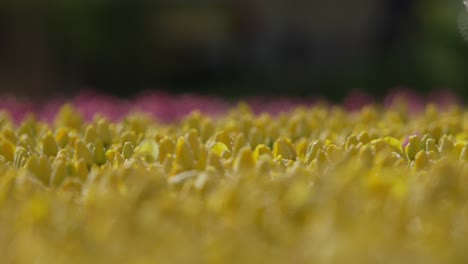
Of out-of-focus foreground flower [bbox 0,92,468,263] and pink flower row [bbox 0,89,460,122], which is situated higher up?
out-of-focus foreground flower [bbox 0,92,468,263]

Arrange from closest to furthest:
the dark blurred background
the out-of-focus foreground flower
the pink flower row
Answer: the out-of-focus foreground flower < the pink flower row < the dark blurred background

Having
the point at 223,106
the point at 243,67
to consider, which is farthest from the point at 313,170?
the point at 243,67

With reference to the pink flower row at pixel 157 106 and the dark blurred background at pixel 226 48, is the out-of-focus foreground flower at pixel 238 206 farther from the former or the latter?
the dark blurred background at pixel 226 48

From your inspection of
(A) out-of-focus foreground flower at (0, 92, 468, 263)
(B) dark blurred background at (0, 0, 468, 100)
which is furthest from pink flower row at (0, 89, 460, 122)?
(B) dark blurred background at (0, 0, 468, 100)

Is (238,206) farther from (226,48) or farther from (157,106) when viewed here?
(226,48)

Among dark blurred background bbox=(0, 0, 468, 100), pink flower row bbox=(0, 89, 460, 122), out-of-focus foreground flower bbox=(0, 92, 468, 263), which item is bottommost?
dark blurred background bbox=(0, 0, 468, 100)

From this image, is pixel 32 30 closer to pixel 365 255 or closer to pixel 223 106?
pixel 223 106

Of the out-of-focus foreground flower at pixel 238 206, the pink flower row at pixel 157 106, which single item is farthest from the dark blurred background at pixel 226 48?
the out-of-focus foreground flower at pixel 238 206

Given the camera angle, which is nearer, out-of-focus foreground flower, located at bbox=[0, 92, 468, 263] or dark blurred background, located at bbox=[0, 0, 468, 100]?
out-of-focus foreground flower, located at bbox=[0, 92, 468, 263]

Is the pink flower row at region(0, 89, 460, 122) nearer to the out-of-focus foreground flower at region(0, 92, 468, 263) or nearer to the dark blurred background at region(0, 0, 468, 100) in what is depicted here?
the out-of-focus foreground flower at region(0, 92, 468, 263)
